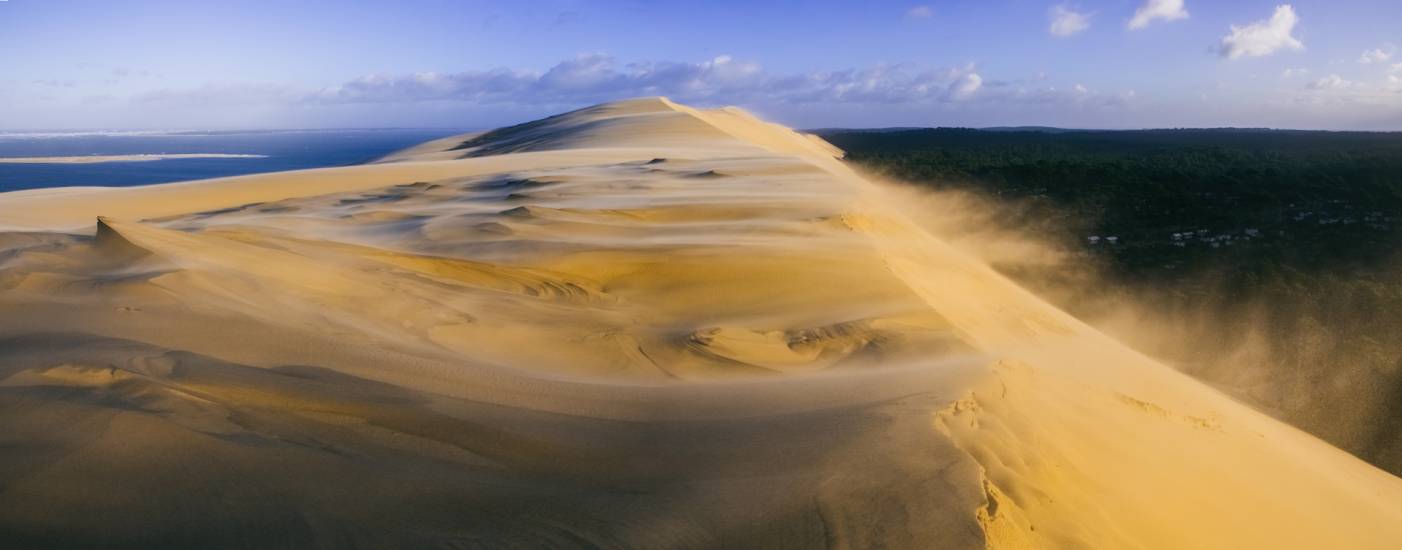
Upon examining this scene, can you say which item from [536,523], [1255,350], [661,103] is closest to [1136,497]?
[536,523]

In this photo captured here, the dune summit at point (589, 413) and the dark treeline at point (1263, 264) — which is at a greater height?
the dune summit at point (589, 413)

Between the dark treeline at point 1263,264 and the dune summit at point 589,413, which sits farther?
the dark treeline at point 1263,264

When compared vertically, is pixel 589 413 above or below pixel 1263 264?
above

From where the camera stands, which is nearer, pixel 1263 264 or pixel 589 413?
pixel 589 413

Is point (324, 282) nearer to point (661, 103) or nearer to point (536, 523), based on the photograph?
point (536, 523)
